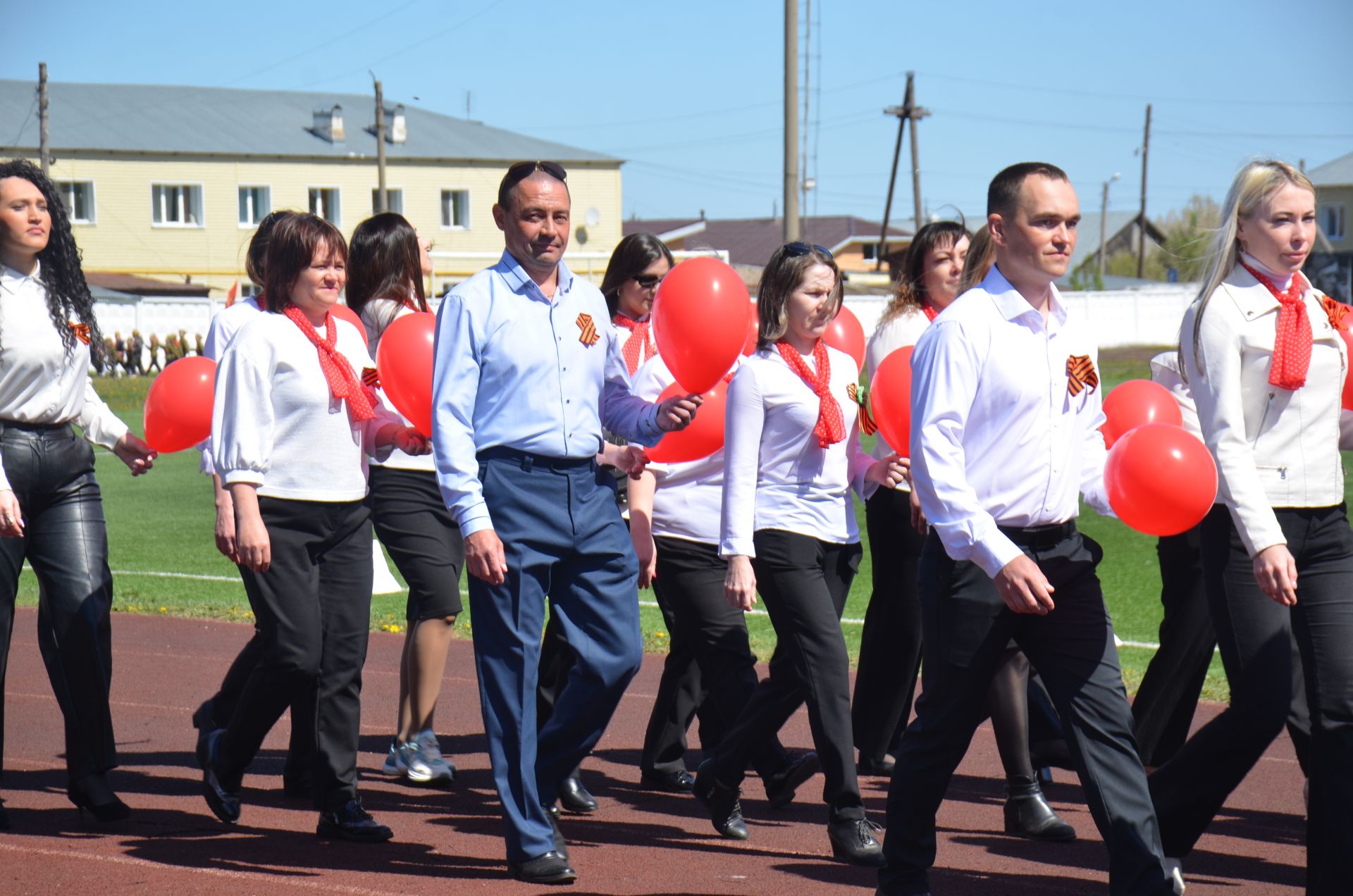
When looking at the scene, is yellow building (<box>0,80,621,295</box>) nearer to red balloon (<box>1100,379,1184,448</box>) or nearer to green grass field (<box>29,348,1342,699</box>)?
green grass field (<box>29,348,1342,699</box>)

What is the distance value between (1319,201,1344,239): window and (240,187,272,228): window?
56023 mm

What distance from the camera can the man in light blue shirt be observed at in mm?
4945

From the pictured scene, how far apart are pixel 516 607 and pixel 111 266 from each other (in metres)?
63.5

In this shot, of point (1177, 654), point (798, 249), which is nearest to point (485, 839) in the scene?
point (798, 249)

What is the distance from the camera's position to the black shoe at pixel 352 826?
5.52 m

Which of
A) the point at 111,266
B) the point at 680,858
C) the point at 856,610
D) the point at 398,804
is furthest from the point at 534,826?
the point at 111,266

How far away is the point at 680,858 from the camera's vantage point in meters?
5.41

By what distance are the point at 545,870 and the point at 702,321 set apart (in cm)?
179

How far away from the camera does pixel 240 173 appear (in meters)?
64.2

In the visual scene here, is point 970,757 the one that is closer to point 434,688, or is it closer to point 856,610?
point 434,688

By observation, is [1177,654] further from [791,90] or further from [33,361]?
[791,90]

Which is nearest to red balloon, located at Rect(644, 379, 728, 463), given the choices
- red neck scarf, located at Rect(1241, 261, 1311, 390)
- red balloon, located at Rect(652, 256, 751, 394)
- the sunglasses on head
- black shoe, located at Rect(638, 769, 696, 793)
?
red balloon, located at Rect(652, 256, 751, 394)

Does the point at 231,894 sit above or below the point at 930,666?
below

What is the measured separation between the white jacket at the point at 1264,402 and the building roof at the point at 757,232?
78.4 metres
